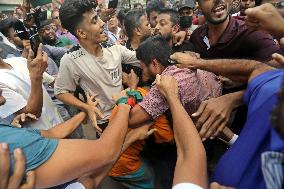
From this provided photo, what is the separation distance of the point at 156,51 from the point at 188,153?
1.04 meters

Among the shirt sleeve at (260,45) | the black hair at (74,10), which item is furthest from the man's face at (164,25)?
the shirt sleeve at (260,45)

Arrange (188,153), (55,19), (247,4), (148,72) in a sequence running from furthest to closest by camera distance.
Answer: (55,19) → (247,4) → (148,72) → (188,153)

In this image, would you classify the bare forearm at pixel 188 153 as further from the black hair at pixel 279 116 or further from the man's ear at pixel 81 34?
the man's ear at pixel 81 34

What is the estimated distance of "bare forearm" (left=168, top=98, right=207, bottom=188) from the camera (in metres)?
1.25

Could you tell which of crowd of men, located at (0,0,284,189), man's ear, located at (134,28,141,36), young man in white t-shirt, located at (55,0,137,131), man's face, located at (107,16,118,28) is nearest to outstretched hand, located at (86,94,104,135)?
crowd of men, located at (0,0,284,189)

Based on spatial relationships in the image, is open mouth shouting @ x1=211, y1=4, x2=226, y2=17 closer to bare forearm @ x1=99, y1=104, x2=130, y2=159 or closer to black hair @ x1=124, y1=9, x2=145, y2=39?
bare forearm @ x1=99, y1=104, x2=130, y2=159

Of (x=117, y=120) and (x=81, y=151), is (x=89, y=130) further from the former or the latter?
(x=81, y=151)

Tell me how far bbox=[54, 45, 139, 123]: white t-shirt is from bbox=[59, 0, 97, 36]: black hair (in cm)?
23

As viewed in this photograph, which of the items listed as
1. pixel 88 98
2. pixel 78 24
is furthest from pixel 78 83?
pixel 78 24

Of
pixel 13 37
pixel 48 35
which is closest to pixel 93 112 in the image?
pixel 13 37

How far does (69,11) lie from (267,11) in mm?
1722

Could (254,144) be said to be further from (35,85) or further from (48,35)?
(48,35)

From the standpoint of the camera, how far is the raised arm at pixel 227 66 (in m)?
1.68

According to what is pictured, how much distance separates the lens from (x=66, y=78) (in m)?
2.63
